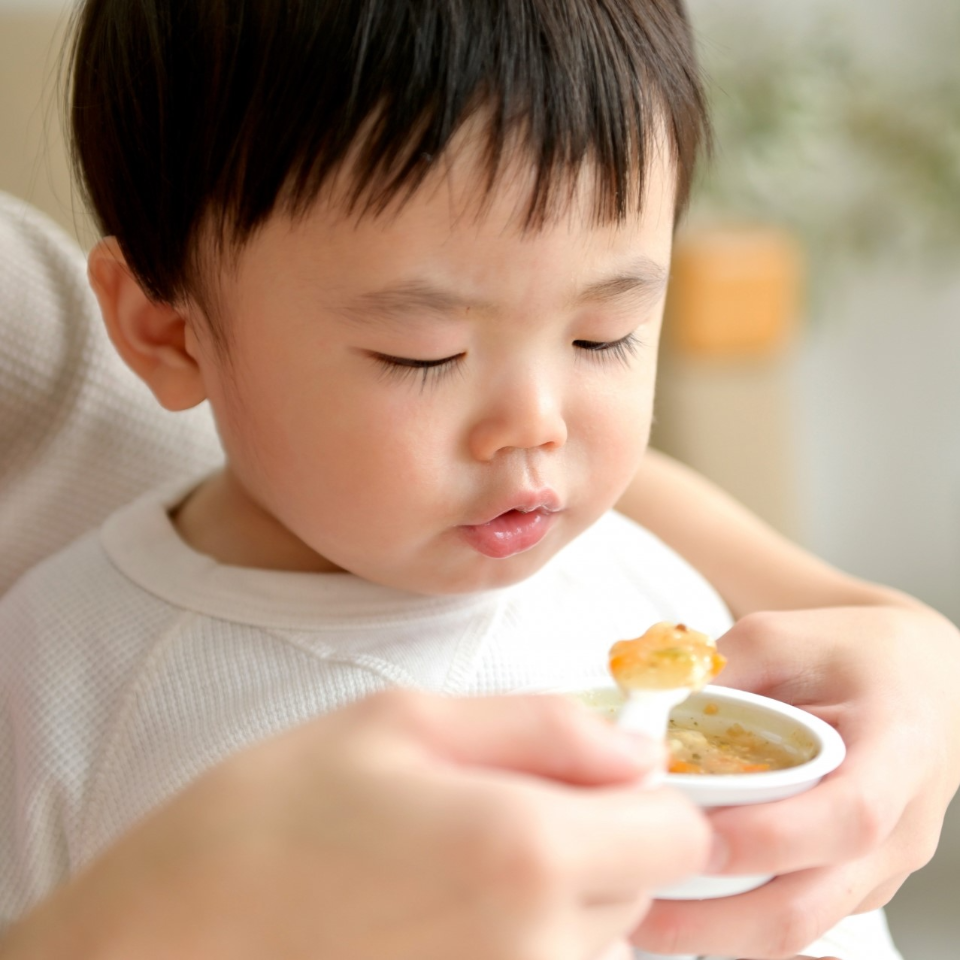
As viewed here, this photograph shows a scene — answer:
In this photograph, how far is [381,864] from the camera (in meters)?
0.51

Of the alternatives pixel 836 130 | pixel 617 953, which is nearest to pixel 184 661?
pixel 617 953

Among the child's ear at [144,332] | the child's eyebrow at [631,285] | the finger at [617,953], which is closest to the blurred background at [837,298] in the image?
the child's ear at [144,332]

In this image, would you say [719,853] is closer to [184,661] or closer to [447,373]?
[447,373]

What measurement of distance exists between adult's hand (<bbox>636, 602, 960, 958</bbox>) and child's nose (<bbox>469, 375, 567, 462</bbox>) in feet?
0.71

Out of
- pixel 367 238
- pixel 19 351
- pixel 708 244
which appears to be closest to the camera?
pixel 367 238

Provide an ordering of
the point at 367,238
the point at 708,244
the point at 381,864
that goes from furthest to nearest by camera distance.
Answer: the point at 708,244, the point at 367,238, the point at 381,864

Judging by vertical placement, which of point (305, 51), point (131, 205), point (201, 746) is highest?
point (305, 51)

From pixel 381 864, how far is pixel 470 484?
37 centimetres

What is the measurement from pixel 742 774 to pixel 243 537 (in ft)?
→ 1.73

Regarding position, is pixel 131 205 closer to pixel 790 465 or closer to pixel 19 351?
pixel 19 351

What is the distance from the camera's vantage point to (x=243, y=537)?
104 cm

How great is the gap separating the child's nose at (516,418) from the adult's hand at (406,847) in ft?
0.90

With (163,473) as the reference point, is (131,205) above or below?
above

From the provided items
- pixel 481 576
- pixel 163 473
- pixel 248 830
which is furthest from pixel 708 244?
pixel 248 830
